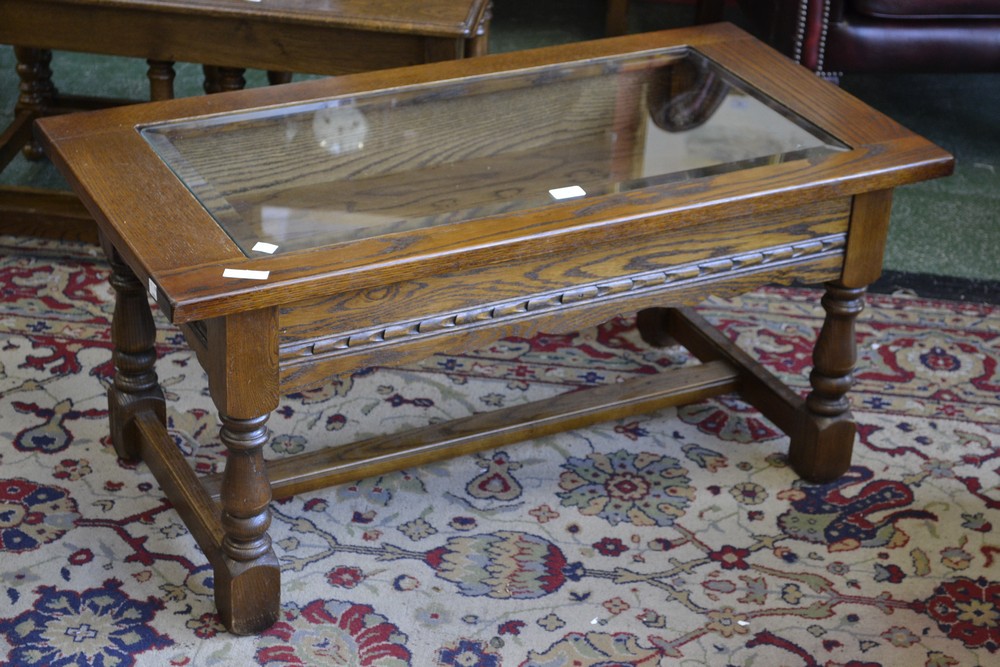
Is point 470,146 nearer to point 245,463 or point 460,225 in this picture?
point 460,225

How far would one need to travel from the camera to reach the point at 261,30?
10.9 ft

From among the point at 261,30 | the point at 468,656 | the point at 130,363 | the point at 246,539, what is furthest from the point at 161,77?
the point at 468,656

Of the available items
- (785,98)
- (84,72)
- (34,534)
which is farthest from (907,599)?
(84,72)

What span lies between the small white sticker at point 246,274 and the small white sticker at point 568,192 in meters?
0.61

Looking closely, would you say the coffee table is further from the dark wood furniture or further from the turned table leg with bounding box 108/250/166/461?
the dark wood furniture

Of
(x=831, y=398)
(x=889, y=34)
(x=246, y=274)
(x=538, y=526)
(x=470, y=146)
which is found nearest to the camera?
(x=246, y=274)

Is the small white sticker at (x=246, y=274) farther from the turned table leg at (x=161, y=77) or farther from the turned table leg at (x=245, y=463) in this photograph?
the turned table leg at (x=161, y=77)

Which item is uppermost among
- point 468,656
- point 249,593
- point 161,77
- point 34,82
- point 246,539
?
point 161,77

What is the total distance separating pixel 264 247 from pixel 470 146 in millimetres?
624

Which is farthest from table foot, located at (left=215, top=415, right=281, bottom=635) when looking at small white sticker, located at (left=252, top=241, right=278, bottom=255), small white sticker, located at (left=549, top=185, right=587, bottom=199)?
small white sticker, located at (left=549, top=185, right=587, bottom=199)

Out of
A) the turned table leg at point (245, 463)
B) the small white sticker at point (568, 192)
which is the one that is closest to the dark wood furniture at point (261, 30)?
the small white sticker at point (568, 192)

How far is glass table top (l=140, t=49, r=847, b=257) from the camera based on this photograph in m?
2.48

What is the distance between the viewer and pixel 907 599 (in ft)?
8.99

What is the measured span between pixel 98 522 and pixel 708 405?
1.45 meters
